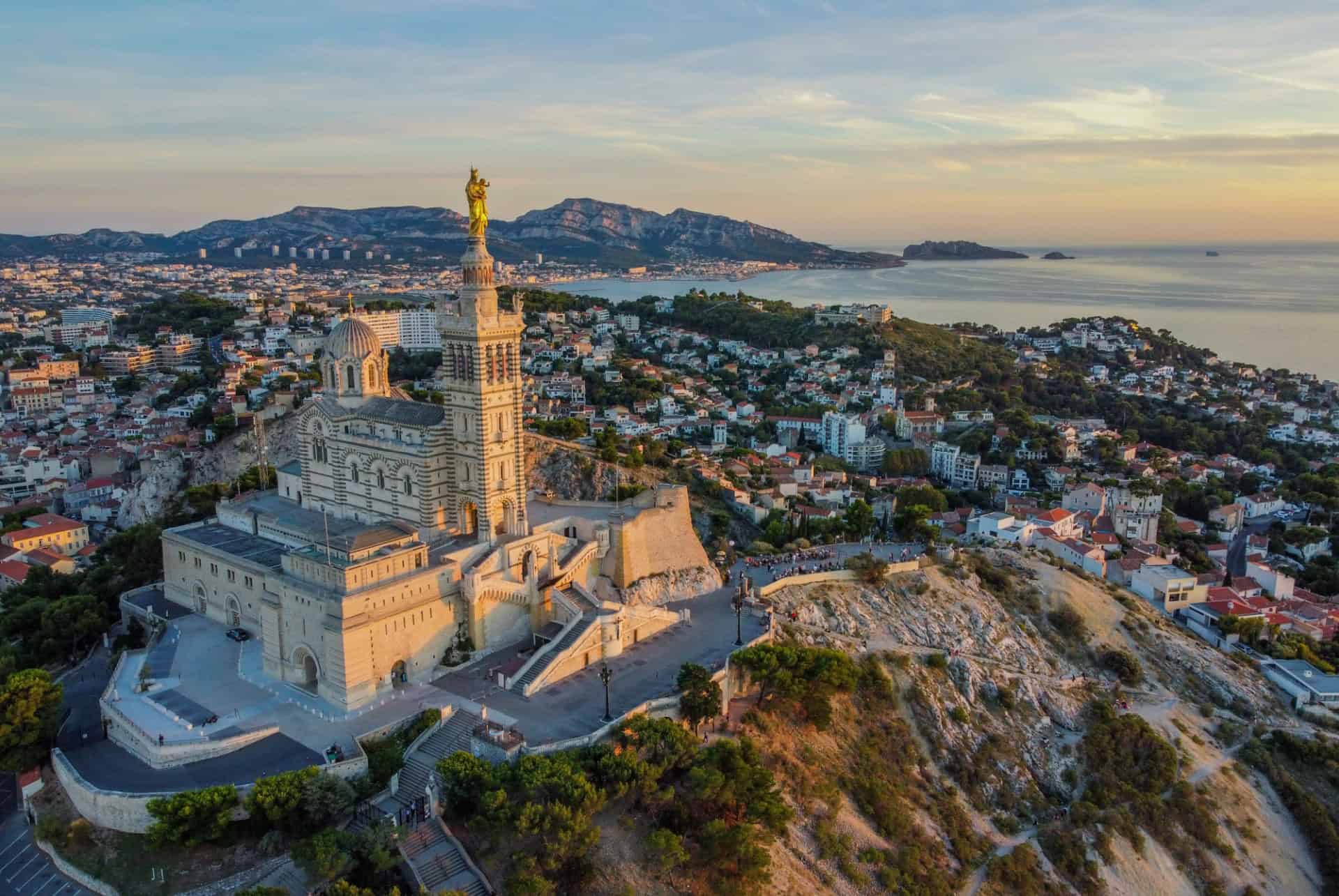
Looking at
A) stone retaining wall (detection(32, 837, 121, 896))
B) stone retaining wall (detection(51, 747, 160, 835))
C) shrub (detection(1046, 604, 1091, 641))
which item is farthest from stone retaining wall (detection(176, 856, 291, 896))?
shrub (detection(1046, 604, 1091, 641))

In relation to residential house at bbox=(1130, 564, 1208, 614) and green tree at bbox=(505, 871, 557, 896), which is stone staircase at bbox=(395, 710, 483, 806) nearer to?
green tree at bbox=(505, 871, 557, 896)

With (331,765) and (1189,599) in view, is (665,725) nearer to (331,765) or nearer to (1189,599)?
(331,765)

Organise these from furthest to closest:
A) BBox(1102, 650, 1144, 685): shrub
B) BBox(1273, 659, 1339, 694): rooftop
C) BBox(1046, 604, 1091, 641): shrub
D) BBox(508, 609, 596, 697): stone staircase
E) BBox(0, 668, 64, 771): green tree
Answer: BBox(1046, 604, 1091, 641): shrub → BBox(1273, 659, 1339, 694): rooftop → BBox(1102, 650, 1144, 685): shrub → BBox(508, 609, 596, 697): stone staircase → BBox(0, 668, 64, 771): green tree

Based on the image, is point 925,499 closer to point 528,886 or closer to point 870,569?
point 870,569

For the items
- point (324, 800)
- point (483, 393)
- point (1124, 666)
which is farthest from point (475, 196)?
point (1124, 666)

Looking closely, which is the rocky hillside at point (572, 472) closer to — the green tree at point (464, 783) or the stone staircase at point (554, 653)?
the stone staircase at point (554, 653)

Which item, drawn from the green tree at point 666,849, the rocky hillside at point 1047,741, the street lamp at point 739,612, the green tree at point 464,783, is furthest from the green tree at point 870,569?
the green tree at point 464,783
